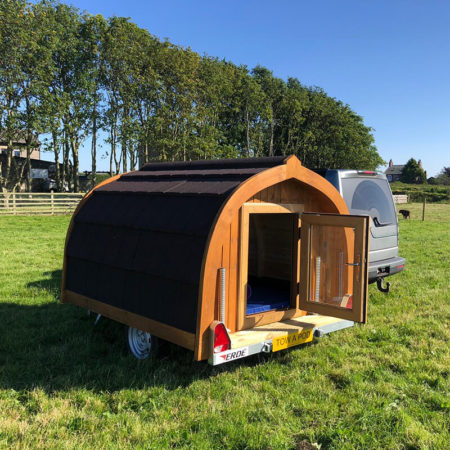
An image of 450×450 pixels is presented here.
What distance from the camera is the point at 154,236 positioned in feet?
16.5

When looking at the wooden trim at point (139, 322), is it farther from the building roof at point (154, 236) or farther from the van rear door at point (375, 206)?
the van rear door at point (375, 206)

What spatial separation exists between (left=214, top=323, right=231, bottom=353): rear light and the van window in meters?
3.98

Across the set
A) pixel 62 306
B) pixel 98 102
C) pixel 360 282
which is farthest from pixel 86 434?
pixel 98 102

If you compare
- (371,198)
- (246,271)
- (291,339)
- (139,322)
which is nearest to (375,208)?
(371,198)

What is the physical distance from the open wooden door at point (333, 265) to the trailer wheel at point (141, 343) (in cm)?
188

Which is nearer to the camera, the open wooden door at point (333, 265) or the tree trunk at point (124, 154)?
the open wooden door at point (333, 265)

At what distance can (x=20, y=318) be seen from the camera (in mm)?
7004

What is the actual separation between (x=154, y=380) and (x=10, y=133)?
104 ft

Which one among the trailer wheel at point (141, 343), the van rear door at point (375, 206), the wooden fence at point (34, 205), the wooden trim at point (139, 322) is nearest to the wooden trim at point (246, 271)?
the wooden trim at point (139, 322)

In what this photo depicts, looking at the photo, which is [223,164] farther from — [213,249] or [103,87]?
[103,87]

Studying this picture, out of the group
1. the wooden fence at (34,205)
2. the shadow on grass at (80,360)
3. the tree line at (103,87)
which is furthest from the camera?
the tree line at (103,87)

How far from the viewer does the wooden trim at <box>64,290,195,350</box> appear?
4.49 m

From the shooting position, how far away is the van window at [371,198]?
764 cm

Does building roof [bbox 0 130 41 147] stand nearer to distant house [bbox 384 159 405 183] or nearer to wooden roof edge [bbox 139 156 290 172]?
wooden roof edge [bbox 139 156 290 172]
